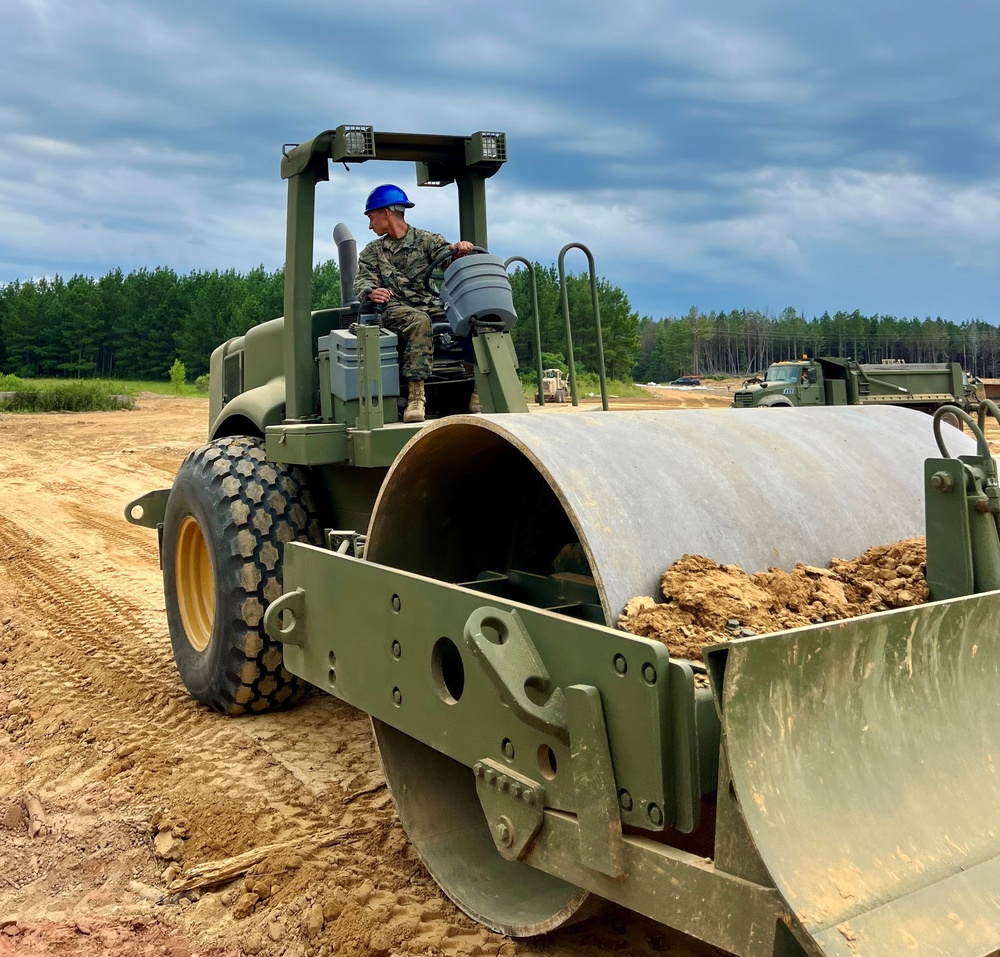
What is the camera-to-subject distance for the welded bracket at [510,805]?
2.33 m

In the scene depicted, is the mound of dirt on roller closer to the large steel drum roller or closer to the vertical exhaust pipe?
the large steel drum roller

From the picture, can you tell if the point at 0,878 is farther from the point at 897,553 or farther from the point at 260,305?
the point at 260,305

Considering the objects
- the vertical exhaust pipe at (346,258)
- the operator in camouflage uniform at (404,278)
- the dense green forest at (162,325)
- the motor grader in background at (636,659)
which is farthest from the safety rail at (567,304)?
the dense green forest at (162,325)

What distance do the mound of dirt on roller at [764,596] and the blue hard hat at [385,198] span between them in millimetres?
2733

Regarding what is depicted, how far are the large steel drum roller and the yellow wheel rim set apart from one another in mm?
1901

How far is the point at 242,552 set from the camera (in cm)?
443

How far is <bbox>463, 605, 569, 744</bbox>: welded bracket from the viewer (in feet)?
7.39

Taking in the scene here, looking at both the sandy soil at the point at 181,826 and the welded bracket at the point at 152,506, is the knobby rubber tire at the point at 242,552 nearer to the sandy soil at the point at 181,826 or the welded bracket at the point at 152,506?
the sandy soil at the point at 181,826

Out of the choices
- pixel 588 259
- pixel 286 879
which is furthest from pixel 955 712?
pixel 588 259

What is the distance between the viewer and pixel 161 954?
2.93 meters

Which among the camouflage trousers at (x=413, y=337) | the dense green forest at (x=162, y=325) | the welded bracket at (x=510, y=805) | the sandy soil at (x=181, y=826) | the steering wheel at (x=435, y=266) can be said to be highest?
the dense green forest at (x=162, y=325)

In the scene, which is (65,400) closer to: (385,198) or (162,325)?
(385,198)

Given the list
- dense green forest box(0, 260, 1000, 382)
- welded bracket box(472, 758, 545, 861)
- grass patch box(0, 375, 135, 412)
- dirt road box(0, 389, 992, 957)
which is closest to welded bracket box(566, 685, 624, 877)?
welded bracket box(472, 758, 545, 861)

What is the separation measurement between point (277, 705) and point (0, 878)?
1427mm
